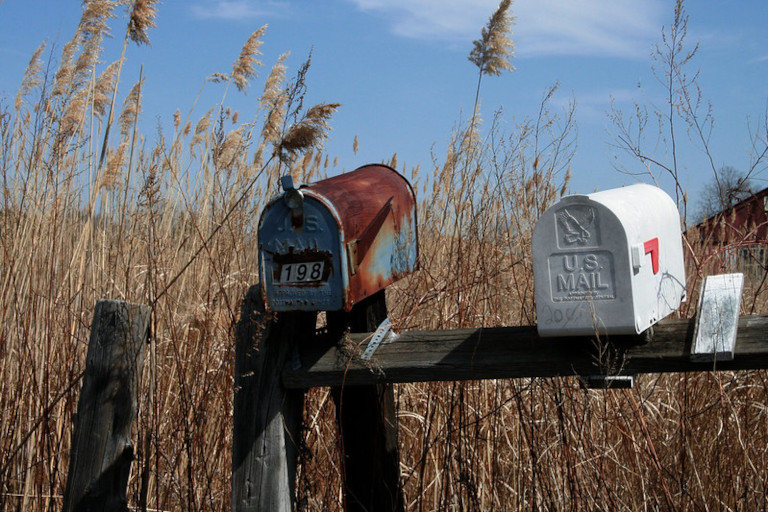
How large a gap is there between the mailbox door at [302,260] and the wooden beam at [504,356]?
171 mm

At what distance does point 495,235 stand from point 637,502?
940 millimetres

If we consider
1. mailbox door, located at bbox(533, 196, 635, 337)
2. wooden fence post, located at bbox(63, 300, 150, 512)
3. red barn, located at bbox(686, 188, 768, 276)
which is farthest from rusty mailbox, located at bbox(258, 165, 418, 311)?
red barn, located at bbox(686, 188, 768, 276)

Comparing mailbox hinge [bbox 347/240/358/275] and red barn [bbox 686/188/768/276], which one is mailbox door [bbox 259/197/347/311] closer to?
mailbox hinge [bbox 347/240/358/275]

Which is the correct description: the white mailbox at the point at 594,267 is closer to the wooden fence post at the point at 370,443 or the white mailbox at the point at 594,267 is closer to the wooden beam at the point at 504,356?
the wooden beam at the point at 504,356

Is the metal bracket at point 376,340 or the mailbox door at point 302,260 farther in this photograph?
the metal bracket at point 376,340

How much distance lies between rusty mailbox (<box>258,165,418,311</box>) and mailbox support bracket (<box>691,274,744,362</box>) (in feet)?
2.13

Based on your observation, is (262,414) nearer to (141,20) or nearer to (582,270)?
(582,270)

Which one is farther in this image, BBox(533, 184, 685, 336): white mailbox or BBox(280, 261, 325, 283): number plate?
BBox(280, 261, 325, 283): number plate

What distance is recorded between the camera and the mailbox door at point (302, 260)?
145cm

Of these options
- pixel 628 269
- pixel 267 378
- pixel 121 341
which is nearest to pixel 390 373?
pixel 267 378

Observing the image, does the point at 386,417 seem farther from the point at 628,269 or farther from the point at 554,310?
the point at 628,269

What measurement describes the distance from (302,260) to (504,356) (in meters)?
0.45

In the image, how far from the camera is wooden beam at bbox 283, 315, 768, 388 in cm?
136

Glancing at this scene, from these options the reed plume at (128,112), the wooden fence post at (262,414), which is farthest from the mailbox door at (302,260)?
the reed plume at (128,112)
